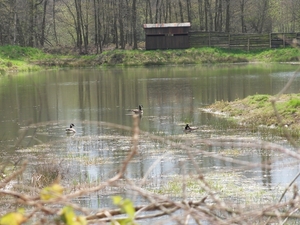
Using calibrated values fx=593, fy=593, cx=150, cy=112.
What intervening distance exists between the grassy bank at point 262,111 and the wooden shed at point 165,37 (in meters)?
33.0

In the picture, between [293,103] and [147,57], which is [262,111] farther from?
[147,57]

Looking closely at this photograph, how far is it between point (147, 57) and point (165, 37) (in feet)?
13.2

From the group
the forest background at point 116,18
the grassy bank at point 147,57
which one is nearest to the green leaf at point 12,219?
the grassy bank at point 147,57

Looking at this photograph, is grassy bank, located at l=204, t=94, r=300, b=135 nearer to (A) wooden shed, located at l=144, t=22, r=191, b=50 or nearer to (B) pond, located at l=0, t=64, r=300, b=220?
(B) pond, located at l=0, t=64, r=300, b=220

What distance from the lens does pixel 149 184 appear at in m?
10.4

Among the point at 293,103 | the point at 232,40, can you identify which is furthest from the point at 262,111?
the point at 232,40

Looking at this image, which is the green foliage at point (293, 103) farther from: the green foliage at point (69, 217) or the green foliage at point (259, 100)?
the green foliage at point (69, 217)

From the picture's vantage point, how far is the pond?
10.8 meters

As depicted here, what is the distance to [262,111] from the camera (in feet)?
60.3

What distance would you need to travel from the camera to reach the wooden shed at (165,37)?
179 feet

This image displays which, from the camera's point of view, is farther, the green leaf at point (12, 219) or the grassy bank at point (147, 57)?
the grassy bank at point (147, 57)

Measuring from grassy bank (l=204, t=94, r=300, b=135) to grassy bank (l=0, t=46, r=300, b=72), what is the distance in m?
29.4

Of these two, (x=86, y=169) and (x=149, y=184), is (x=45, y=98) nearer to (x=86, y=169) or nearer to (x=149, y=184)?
(x=86, y=169)

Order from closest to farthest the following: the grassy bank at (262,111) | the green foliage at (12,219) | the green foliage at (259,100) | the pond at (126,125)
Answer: the green foliage at (12,219) < the pond at (126,125) < the grassy bank at (262,111) < the green foliage at (259,100)
